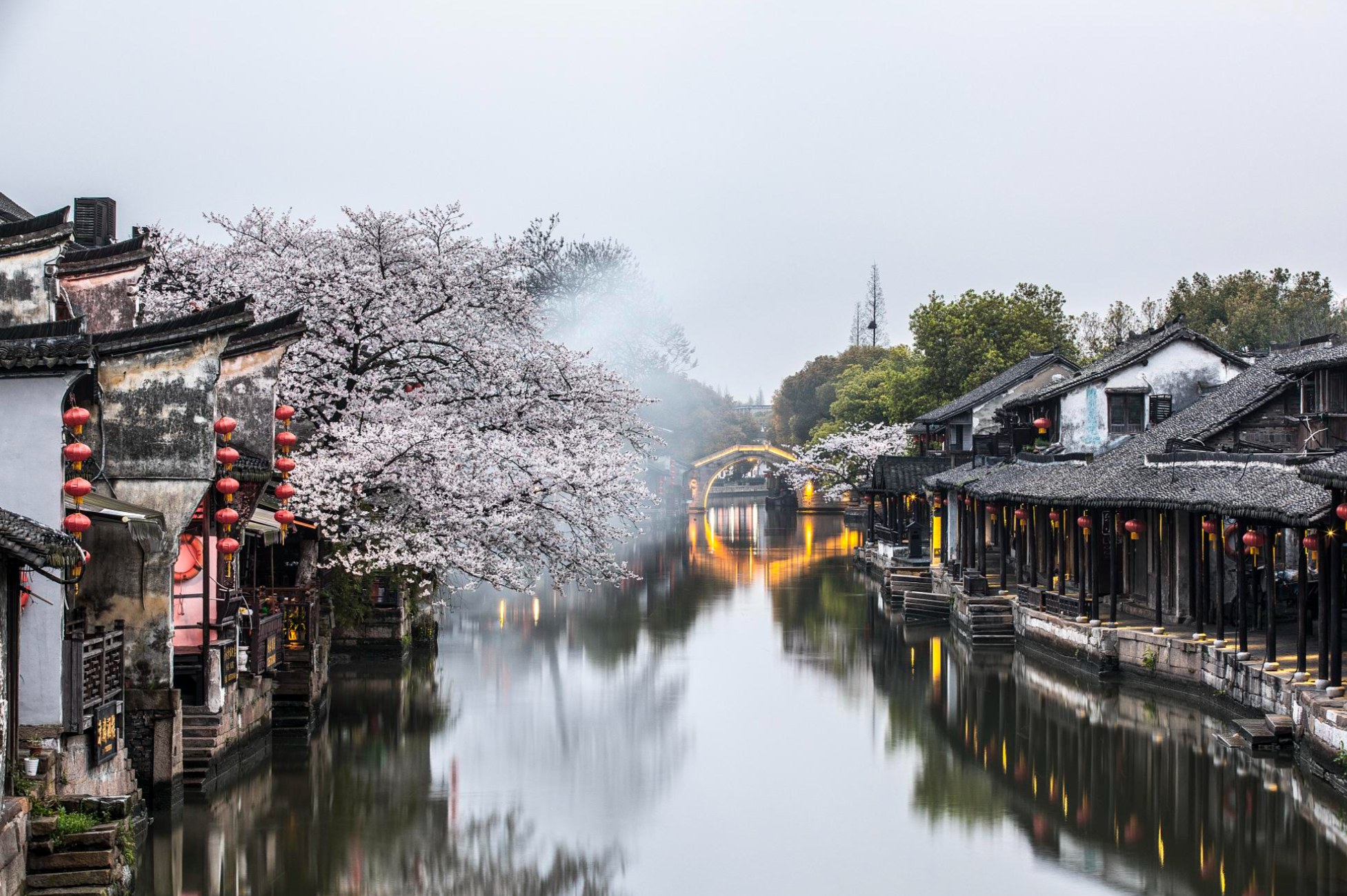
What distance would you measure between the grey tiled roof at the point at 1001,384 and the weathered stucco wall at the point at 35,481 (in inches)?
1794

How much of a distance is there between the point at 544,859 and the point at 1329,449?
711 inches

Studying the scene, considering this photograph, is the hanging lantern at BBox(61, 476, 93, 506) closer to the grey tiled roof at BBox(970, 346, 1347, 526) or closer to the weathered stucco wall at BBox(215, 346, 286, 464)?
the weathered stucco wall at BBox(215, 346, 286, 464)

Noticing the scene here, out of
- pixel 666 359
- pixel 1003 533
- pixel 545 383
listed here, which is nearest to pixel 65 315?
pixel 545 383

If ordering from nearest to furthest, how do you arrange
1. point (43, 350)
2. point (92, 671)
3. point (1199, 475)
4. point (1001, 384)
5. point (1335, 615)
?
point (43, 350) → point (92, 671) → point (1335, 615) → point (1199, 475) → point (1001, 384)

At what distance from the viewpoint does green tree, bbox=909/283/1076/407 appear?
228ft

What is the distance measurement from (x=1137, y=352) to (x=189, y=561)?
99.9 feet

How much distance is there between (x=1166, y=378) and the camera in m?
41.8

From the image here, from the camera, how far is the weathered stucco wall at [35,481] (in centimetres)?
1532

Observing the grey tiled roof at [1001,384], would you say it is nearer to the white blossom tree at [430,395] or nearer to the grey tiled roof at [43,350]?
the white blossom tree at [430,395]

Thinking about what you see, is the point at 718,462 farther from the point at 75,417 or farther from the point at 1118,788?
the point at 75,417

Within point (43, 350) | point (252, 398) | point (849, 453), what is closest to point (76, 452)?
point (43, 350)

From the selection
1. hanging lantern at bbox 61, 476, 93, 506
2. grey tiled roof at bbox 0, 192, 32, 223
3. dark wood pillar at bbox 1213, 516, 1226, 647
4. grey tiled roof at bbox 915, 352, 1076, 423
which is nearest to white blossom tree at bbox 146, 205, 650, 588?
grey tiled roof at bbox 0, 192, 32, 223

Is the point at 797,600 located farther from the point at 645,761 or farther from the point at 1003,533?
the point at 645,761

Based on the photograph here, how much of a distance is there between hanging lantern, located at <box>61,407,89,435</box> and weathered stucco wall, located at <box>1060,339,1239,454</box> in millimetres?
32729
